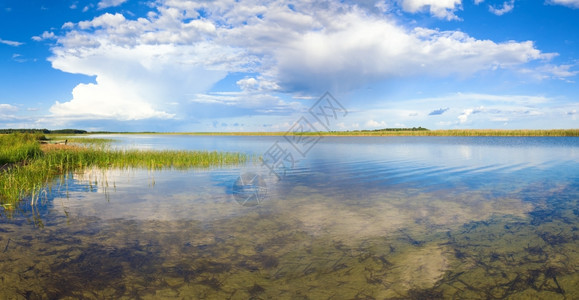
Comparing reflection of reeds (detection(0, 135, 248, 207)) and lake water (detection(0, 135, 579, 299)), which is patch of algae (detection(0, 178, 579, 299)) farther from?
reflection of reeds (detection(0, 135, 248, 207))

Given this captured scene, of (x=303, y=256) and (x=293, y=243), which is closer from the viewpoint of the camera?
(x=303, y=256)

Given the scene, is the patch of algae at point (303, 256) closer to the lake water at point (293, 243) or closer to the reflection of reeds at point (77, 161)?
the lake water at point (293, 243)

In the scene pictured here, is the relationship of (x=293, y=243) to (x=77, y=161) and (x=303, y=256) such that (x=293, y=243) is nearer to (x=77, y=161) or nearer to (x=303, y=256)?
(x=303, y=256)

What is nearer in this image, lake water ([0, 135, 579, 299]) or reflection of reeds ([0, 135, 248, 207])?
lake water ([0, 135, 579, 299])

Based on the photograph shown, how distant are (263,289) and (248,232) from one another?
3284 mm

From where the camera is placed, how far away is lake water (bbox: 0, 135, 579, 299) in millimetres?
5695

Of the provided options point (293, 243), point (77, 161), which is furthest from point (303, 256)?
point (77, 161)

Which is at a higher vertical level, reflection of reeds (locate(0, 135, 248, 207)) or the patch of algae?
reflection of reeds (locate(0, 135, 248, 207))

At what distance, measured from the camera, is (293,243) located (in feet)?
25.9

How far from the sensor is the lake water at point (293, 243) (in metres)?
5.70

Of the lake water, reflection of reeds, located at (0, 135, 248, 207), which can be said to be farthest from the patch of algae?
reflection of reeds, located at (0, 135, 248, 207)

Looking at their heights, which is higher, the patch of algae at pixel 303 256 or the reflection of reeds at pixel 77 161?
the reflection of reeds at pixel 77 161

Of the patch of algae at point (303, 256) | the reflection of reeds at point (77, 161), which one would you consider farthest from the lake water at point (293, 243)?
the reflection of reeds at point (77, 161)

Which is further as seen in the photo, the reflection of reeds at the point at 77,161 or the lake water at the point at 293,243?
the reflection of reeds at the point at 77,161
